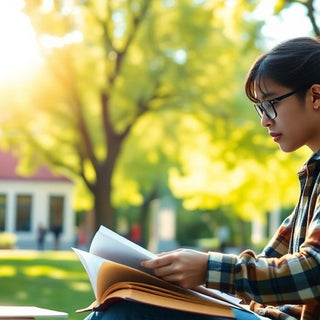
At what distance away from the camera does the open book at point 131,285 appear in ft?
8.21

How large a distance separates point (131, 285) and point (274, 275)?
1.24ft

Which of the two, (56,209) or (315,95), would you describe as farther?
(56,209)

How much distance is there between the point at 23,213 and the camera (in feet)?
166

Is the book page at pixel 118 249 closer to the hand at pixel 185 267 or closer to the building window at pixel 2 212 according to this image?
the hand at pixel 185 267

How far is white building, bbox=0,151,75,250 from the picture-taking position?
49.9m

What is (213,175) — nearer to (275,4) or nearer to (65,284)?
(65,284)

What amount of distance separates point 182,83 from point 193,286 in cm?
2361

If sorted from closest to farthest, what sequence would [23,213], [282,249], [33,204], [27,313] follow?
1. [27,313]
2. [282,249]
3. [23,213]
4. [33,204]

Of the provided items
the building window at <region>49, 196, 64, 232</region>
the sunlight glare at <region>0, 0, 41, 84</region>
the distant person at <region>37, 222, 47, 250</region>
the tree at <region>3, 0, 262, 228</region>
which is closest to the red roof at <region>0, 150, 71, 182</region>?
the building window at <region>49, 196, 64, 232</region>

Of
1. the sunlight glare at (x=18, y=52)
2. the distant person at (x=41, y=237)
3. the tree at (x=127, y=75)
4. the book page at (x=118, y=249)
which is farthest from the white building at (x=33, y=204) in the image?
the book page at (x=118, y=249)

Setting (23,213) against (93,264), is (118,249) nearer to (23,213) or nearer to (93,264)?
(93,264)

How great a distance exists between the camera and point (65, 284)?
15.8m

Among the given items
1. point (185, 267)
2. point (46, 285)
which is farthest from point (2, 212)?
point (185, 267)

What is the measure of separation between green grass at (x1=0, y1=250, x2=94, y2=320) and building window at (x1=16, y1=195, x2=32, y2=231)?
26317mm
